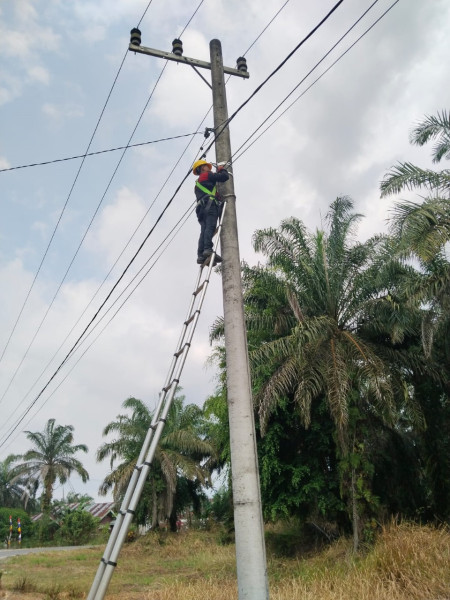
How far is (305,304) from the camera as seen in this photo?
15.5 meters

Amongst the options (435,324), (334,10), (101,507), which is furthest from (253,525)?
(101,507)

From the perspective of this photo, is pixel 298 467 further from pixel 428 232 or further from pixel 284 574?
pixel 428 232

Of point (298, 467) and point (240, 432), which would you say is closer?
point (240, 432)

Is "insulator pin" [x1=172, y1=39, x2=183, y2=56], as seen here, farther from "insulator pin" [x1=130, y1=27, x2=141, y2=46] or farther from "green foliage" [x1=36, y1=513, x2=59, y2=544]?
"green foliage" [x1=36, y1=513, x2=59, y2=544]

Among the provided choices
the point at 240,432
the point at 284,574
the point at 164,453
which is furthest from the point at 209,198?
the point at 164,453

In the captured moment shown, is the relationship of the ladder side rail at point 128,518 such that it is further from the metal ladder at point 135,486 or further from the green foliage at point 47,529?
the green foliage at point 47,529

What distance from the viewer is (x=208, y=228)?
6500 mm

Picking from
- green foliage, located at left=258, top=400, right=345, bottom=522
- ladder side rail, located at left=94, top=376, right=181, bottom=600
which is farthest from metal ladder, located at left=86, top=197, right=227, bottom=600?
green foliage, located at left=258, top=400, right=345, bottom=522

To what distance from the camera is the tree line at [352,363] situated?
13.2m

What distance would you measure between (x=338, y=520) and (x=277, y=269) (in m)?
8.61

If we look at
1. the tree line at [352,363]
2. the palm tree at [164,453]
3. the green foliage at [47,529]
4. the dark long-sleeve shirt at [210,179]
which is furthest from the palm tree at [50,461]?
the dark long-sleeve shirt at [210,179]

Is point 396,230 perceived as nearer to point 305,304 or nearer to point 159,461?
point 305,304

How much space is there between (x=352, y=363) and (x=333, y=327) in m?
1.12

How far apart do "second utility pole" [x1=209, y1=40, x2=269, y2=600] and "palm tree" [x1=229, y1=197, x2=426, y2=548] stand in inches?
310
